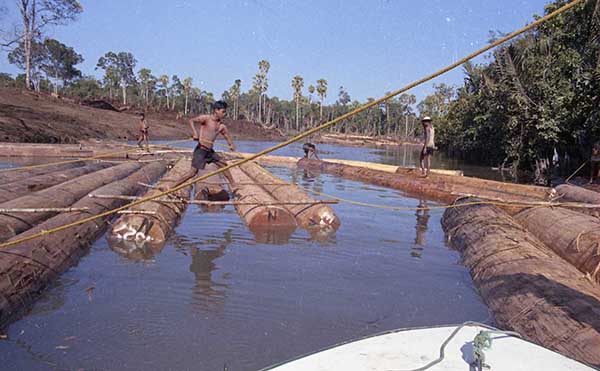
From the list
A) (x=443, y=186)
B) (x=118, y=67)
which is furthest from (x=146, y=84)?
(x=443, y=186)

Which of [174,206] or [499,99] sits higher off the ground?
[499,99]

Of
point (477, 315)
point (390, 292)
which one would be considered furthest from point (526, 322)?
point (390, 292)

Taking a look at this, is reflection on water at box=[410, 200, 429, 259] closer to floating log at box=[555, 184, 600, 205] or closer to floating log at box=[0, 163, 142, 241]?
floating log at box=[555, 184, 600, 205]

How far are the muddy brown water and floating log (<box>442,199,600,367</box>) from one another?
0.28 metres

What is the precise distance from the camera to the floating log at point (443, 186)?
10.1 m

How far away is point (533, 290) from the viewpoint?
413 centimetres

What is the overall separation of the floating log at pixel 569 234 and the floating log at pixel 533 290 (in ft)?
0.93

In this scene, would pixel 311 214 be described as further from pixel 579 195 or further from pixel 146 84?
pixel 146 84

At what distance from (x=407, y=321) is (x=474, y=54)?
2.67 m

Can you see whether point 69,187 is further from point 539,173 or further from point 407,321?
point 539,173

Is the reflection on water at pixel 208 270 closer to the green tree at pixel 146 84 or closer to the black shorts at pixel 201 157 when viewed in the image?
the black shorts at pixel 201 157

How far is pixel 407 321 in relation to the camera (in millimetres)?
4395

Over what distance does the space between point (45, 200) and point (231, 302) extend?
12.9 ft

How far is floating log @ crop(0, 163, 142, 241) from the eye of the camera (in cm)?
544
